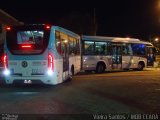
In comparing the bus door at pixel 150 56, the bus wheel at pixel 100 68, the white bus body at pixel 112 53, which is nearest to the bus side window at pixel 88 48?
the white bus body at pixel 112 53

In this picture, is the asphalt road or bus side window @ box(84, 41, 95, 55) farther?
bus side window @ box(84, 41, 95, 55)

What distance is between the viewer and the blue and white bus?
16.6m

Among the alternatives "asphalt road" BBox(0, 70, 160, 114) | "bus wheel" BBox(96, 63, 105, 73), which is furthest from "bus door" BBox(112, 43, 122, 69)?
"asphalt road" BBox(0, 70, 160, 114)

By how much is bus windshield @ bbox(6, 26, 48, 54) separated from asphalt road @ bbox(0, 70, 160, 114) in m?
1.73

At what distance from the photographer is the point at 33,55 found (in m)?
16.8

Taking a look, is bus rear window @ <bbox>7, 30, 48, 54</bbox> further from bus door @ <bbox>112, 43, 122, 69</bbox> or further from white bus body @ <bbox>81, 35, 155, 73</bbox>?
bus door @ <bbox>112, 43, 122, 69</bbox>

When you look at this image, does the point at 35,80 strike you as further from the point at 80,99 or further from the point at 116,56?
the point at 116,56

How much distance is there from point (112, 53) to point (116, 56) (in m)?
0.50

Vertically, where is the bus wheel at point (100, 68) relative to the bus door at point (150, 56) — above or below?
below

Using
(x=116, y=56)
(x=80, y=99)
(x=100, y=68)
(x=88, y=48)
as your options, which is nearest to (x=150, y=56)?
(x=116, y=56)

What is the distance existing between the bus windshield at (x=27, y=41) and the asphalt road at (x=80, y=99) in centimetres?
173

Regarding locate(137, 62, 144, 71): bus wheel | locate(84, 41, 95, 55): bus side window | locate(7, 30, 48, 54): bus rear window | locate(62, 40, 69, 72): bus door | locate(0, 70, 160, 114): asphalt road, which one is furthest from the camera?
locate(137, 62, 144, 71): bus wheel

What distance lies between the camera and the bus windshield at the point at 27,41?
55.1 feet

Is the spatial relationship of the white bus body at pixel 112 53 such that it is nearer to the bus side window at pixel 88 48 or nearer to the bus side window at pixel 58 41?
the bus side window at pixel 88 48
